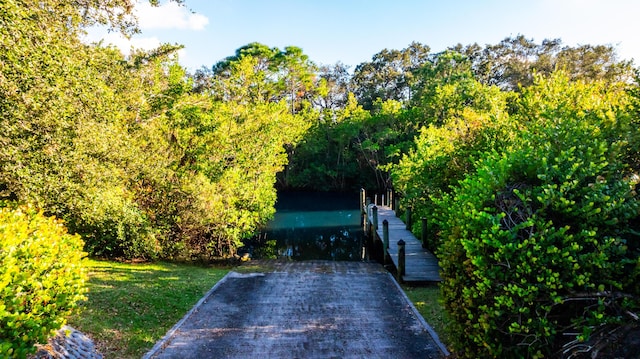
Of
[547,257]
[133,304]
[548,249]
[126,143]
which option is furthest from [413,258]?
[126,143]

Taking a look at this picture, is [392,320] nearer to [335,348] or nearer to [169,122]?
[335,348]

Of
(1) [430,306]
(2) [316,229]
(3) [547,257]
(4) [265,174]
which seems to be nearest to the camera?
(3) [547,257]

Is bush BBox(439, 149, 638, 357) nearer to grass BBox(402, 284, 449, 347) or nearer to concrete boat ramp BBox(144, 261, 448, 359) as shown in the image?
grass BBox(402, 284, 449, 347)

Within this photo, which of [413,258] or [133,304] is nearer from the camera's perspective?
[133,304]

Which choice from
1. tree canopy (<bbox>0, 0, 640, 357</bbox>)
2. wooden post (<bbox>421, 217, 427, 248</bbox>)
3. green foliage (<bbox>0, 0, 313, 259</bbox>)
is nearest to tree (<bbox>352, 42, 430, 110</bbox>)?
tree canopy (<bbox>0, 0, 640, 357</bbox>)

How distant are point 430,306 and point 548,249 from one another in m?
4.99

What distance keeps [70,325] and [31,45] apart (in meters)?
5.26

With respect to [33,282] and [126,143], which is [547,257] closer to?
[33,282]

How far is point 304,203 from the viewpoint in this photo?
39969 mm

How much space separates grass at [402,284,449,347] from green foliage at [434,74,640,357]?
1.95 m

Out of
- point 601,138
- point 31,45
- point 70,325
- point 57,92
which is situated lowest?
point 70,325

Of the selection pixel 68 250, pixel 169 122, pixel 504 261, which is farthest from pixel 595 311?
pixel 169 122

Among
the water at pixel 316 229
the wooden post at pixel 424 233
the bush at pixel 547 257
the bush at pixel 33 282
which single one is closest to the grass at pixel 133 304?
the bush at pixel 33 282

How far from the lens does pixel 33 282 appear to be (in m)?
4.16
